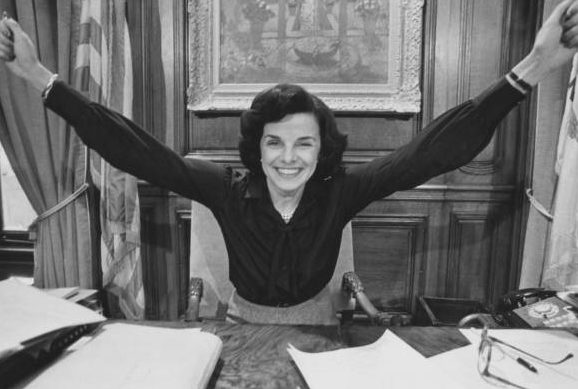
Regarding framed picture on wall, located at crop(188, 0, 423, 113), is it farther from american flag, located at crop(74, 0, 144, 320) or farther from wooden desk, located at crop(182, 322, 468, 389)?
wooden desk, located at crop(182, 322, 468, 389)

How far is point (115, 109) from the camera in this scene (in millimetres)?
2305

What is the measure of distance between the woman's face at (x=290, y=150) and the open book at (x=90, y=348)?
64cm

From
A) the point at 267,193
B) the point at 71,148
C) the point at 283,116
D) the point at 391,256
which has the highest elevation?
the point at 283,116

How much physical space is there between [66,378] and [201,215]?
94 centimetres

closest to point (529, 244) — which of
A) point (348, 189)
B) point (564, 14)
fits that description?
point (348, 189)

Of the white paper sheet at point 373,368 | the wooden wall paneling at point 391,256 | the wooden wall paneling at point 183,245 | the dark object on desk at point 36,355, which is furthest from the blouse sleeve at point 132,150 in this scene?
the wooden wall paneling at point 391,256

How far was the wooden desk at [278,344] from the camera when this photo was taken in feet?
2.54

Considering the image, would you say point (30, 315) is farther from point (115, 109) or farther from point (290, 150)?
point (115, 109)

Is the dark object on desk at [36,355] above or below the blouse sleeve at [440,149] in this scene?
below

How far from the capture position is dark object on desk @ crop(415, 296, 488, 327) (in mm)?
2400

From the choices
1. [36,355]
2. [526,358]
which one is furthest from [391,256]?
[36,355]

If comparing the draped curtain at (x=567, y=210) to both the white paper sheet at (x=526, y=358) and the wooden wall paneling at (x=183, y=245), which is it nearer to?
the white paper sheet at (x=526, y=358)

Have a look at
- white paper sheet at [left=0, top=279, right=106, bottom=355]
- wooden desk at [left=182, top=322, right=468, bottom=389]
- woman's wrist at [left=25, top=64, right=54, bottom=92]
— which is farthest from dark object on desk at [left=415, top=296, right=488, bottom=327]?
woman's wrist at [left=25, top=64, right=54, bottom=92]

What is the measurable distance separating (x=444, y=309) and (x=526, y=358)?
1.73 metres
